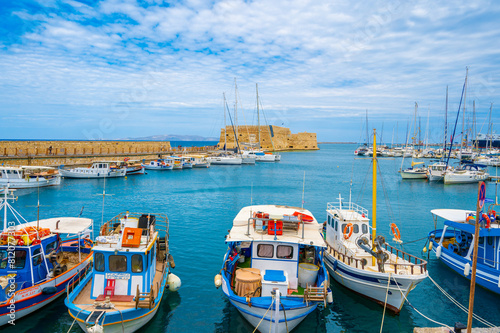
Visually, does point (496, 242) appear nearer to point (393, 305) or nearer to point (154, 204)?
point (393, 305)

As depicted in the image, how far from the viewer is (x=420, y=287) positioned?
627 inches

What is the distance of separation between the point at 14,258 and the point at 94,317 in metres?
4.46

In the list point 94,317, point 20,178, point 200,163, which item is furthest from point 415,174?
point 20,178

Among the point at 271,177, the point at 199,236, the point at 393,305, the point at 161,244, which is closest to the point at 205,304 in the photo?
the point at 161,244

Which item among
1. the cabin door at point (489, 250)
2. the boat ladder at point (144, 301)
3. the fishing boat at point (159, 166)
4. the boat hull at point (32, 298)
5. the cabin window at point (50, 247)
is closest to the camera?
the boat ladder at point (144, 301)

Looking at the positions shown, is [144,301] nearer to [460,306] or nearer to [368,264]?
[368,264]

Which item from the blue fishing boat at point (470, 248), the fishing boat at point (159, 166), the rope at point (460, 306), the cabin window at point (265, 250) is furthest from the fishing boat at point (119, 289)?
the fishing boat at point (159, 166)

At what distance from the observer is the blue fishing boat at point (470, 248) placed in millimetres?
14836

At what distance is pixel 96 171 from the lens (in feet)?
171

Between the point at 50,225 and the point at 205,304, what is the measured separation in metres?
7.72

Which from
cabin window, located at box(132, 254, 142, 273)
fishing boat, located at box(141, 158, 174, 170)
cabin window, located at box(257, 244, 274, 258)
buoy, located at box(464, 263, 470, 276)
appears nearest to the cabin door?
buoy, located at box(464, 263, 470, 276)

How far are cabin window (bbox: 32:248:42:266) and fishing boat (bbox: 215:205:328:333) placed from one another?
6.71 m

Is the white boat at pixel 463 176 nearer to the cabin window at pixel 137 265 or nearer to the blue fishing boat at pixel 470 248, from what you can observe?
the blue fishing boat at pixel 470 248

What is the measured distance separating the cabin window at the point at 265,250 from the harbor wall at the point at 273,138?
100 metres
